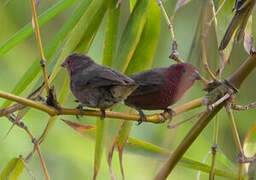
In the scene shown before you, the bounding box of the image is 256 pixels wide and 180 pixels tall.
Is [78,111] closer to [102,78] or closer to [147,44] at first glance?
[102,78]

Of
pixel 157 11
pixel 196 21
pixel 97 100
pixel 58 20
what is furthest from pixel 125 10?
pixel 196 21

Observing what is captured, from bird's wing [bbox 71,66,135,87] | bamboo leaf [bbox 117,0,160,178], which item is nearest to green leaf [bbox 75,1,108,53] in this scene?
bird's wing [bbox 71,66,135,87]

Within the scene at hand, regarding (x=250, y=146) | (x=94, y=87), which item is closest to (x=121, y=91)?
(x=94, y=87)

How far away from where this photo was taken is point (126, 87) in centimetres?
176

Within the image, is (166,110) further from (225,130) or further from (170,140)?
(225,130)

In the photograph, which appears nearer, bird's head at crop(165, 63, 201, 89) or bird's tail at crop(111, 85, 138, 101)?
bird's head at crop(165, 63, 201, 89)

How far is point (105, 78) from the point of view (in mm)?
1750

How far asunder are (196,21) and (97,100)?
2.12ft

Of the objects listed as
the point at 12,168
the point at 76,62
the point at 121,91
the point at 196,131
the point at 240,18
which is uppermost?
the point at 240,18

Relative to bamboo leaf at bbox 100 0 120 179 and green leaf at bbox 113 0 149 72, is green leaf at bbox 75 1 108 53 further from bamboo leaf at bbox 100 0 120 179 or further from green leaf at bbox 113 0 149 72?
green leaf at bbox 113 0 149 72

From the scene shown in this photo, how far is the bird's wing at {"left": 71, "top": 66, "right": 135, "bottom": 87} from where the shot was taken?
65.6 inches

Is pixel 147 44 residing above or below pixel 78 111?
above

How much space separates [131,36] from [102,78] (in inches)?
9.3

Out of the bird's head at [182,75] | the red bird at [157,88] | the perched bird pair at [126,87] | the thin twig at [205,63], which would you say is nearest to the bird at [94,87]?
the perched bird pair at [126,87]
